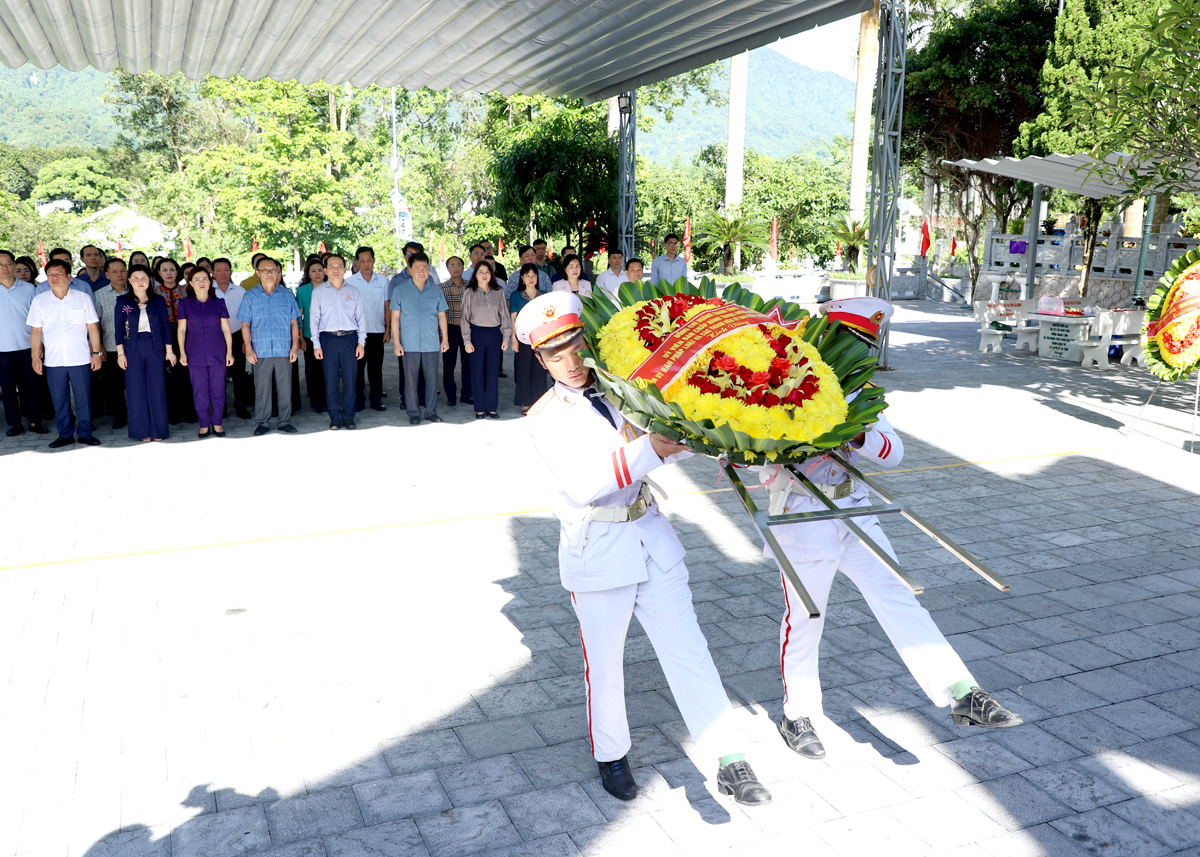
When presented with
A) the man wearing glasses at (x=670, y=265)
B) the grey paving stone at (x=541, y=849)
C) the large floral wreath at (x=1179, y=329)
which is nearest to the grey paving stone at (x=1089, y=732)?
the grey paving stone at (x=541, y=849)

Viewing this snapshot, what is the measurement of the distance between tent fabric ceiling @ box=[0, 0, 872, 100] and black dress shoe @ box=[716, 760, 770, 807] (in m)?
8.44

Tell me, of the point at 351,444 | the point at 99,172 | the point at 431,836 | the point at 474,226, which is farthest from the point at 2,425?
the point at 99,172

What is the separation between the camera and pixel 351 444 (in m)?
9.23

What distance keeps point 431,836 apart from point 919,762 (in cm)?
190

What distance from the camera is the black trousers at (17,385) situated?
9.08 metres

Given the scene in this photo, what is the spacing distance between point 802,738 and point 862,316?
1.69 meters

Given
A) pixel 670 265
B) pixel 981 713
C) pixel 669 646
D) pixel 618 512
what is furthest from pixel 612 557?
pixel 670 265

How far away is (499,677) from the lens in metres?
4.42

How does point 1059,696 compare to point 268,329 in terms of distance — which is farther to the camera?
point 268,329

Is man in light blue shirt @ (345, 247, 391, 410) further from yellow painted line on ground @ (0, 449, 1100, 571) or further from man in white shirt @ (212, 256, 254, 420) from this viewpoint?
yellow painted line on ground @ (0, 449, 1100, 571)

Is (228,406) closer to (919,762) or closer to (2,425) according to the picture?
A: (2,425)

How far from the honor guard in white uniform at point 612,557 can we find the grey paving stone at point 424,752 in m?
0.79

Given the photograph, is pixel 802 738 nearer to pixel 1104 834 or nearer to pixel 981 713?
pixel 981 713

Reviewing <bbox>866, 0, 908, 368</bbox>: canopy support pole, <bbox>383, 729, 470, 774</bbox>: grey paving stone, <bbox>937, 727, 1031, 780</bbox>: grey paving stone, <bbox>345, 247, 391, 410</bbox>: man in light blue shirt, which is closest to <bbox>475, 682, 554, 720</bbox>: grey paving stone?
<bbox>383, 729, 470, 774</bbox>: grey paving stone
